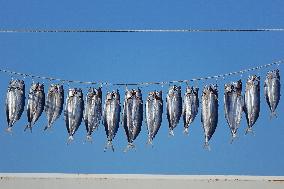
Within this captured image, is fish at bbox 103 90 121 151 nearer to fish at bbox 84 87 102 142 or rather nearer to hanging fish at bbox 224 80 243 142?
fish at bbox 84 87 102 142

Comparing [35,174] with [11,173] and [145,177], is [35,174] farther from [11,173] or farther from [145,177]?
[145,177]

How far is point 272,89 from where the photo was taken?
30.3 feet

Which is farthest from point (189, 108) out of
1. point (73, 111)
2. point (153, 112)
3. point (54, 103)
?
point (54, 103)

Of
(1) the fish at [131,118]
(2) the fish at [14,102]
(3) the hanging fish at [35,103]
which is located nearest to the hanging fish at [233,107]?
(1) the fish at [131,118]

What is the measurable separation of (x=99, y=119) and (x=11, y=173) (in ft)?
8.85

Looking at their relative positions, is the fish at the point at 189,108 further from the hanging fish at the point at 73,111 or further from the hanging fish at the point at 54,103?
the hanging fish at the point at 54,103

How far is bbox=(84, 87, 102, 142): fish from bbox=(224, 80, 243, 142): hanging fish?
1.77 metres

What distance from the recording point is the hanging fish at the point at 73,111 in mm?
9422

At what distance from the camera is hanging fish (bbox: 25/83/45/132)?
9.40 meters

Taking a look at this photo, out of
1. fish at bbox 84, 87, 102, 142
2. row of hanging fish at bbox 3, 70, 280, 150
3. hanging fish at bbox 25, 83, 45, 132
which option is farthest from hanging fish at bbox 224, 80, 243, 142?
hanging fish at bbox 25, 83, 45, 132

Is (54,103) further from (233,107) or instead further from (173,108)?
(233,107)

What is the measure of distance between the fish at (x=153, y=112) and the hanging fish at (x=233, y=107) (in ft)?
3.06

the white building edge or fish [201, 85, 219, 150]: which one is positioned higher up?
fish [201, 85, 219, 150]

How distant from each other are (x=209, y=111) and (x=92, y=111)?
64.3 inches
